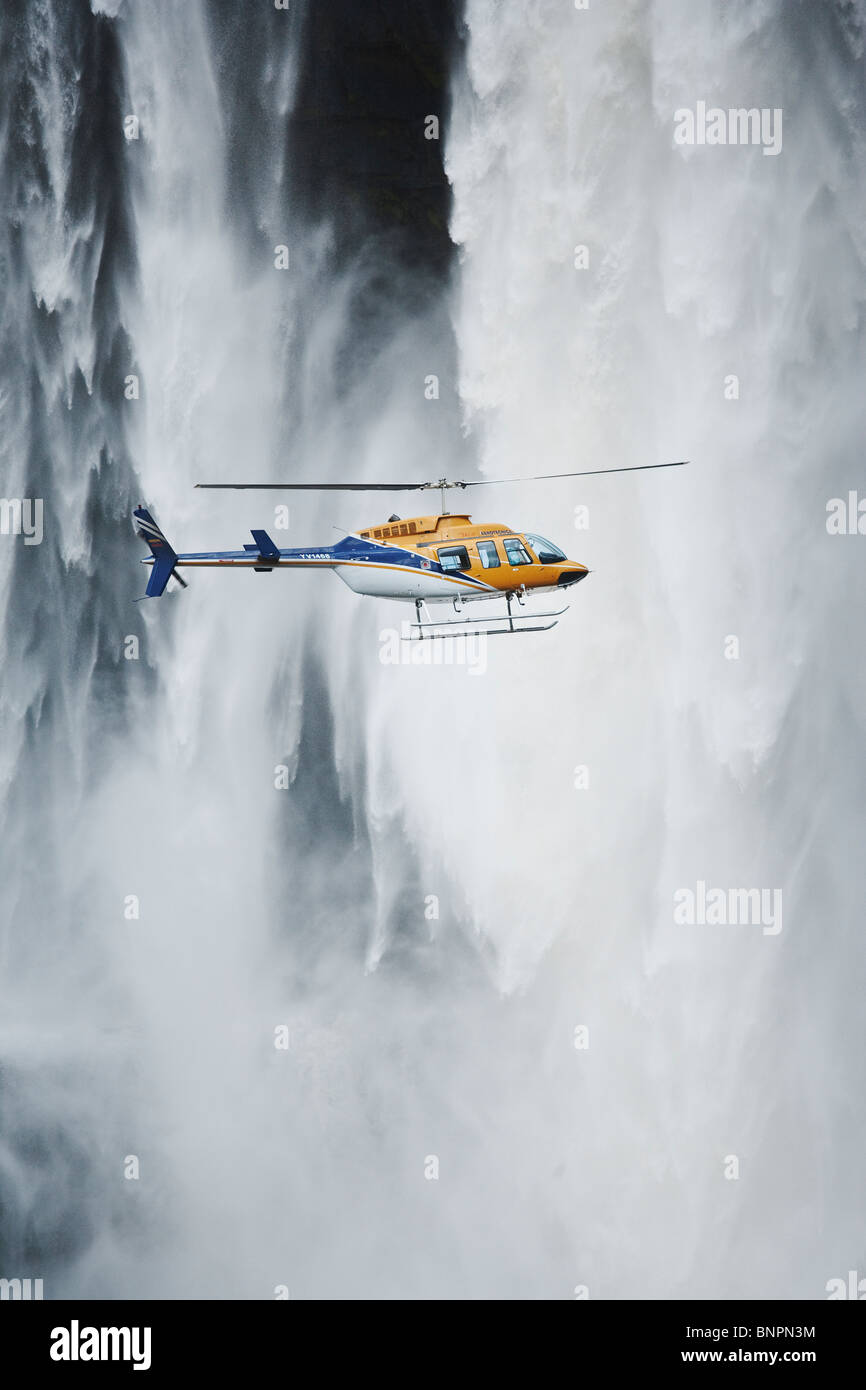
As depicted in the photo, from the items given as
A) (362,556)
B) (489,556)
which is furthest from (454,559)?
(362,556)

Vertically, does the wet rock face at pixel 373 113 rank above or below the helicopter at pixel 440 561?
above

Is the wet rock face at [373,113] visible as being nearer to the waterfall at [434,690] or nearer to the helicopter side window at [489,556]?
the waterfall at [434,690]

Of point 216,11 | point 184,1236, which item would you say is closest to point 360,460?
point 216,11

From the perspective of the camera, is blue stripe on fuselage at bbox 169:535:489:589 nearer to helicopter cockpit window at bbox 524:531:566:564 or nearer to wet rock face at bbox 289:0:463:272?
helicopter cockpit window at bbox 524:531:566:564

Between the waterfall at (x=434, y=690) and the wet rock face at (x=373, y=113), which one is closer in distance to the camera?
the wet rock face at (x=373, y=113)

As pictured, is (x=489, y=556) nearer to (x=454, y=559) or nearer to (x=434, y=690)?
(x=454, y=559)

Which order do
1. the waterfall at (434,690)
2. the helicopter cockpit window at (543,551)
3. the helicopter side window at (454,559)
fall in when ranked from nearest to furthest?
the helicopter side window at (454,559) → the helicopter cockpit window at (543,551) → the waterfall at (434,690)

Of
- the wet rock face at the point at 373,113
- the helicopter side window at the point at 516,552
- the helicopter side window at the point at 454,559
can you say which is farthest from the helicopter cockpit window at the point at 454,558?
the wet rock face at the point at 373,113
